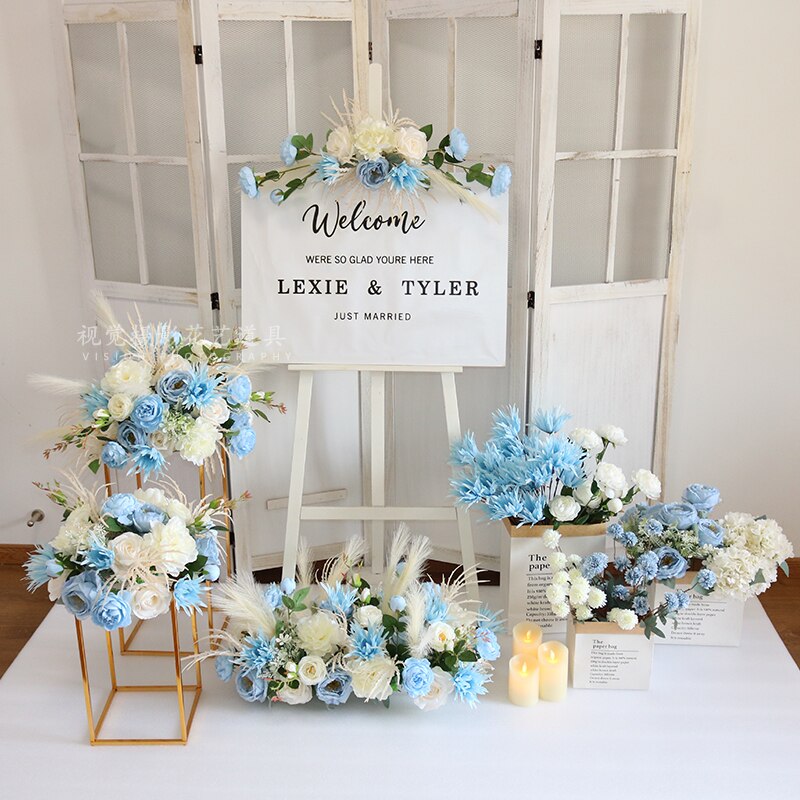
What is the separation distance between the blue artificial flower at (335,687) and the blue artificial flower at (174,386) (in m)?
0.68

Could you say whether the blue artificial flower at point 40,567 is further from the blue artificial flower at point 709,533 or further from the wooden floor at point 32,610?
the blue artificial flower at point 709,533

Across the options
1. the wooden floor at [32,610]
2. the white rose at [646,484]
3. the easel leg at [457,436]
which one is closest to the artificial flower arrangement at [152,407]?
the easel leg at [457,436]

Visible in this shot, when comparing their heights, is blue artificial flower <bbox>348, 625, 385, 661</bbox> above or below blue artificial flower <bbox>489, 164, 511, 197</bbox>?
below

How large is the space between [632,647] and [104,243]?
1908 millimetres

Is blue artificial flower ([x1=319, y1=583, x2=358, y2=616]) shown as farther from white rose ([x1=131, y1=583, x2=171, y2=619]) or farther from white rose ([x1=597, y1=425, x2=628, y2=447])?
white rose ([x1=597, y1=425, x2=628, y2=447])

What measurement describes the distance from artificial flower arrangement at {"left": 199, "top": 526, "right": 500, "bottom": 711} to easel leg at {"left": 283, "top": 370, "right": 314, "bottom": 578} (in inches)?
22.2

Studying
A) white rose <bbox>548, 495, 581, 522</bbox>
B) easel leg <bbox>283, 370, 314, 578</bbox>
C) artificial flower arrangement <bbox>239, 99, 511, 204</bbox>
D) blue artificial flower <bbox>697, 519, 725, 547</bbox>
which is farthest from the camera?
easel leg <bbox>283, 370, 314, 578</bbox>

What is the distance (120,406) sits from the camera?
1901 millimetres

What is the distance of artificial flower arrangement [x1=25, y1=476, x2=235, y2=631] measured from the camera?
5.73ft

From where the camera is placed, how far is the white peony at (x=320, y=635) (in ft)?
6.54

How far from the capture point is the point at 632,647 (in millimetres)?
2082

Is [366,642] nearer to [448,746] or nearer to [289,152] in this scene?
[448,746]

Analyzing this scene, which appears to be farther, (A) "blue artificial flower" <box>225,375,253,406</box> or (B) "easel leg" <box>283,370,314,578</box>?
(B) "easel leg" <box>283,370,314,578</box>

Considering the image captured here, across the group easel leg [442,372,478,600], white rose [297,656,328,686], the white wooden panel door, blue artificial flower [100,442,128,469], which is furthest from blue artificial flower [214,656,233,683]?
the white wooden panel door
